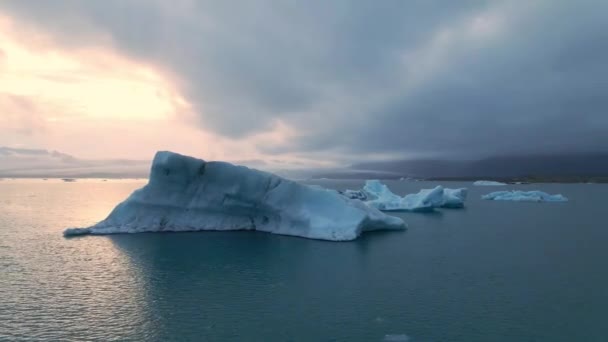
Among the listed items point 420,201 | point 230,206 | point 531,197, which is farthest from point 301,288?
point 531,197

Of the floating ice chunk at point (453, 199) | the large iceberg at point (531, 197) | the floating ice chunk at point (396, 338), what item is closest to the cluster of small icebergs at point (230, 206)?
the floating ice chunk at point (396, 338)

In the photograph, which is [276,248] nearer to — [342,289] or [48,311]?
[342,289]

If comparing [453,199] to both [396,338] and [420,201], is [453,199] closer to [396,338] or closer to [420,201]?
[420,201]

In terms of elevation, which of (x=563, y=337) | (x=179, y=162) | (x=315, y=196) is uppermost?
(x=179, y=162)

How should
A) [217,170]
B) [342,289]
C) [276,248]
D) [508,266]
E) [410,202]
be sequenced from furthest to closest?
[410,202] < [217,170] < [276,248] < [508,266] < [342,289]

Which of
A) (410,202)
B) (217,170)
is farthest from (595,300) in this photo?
(410,202)

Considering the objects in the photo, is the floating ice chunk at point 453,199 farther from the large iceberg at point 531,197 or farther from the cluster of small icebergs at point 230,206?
the cluster of small icebergs at point 230,206

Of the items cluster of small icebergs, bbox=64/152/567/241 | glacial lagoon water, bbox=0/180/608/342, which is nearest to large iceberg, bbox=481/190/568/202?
glacial lagoon water, bbox=0/180/608/342

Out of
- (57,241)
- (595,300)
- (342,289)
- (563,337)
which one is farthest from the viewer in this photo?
(57,241)

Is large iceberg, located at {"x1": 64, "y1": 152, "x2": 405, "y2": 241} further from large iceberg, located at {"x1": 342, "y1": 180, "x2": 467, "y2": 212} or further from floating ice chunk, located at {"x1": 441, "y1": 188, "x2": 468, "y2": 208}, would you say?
floating ice chunk, located at {"x1": 441, "y1": 188, "x2": 468, "y2": 208}
